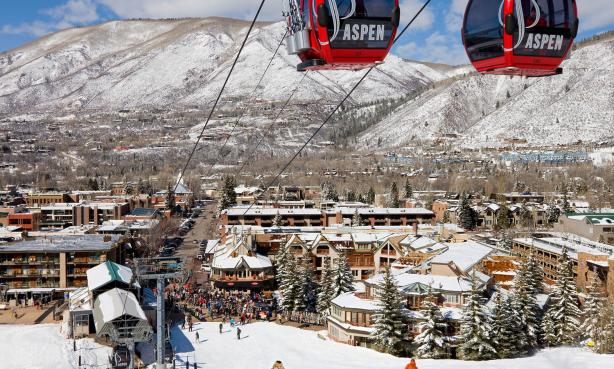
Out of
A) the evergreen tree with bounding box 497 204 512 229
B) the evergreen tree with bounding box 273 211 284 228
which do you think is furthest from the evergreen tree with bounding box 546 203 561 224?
the evergreen tree with bounding box 273 211 284 228

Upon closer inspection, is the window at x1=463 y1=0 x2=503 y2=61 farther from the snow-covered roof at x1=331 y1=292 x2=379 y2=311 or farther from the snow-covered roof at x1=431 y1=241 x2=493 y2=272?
the snow-covered roof at x1=431 y1=241 x2=493 y2=272

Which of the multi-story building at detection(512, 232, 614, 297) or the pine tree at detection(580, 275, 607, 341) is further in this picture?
the multi-story building at detection(512, 232, 614, 297)

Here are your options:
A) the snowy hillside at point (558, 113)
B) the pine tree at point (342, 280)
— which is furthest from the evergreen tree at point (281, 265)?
the snowy hillside at point (558, 113)

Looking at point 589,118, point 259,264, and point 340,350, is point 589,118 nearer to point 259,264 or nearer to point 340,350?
point 259,264

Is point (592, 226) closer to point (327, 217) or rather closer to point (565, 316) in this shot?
point (327, 217)

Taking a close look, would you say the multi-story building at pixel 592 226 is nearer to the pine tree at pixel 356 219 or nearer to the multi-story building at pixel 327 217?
the multi-story building at pixel 327 217

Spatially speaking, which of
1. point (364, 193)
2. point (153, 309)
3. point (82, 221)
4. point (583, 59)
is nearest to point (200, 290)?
point (153, 309)
